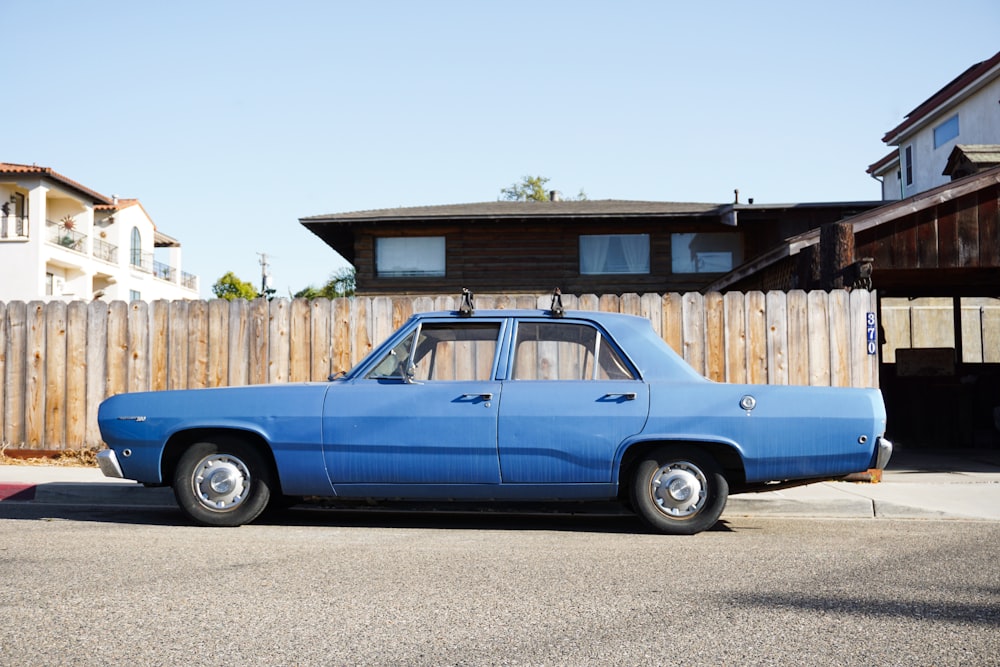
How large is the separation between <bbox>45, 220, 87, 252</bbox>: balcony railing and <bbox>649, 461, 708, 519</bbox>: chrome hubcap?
134ft

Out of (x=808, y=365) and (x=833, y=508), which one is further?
(x=808, y=365)

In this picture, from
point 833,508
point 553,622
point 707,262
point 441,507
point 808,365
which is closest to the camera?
point 553,622

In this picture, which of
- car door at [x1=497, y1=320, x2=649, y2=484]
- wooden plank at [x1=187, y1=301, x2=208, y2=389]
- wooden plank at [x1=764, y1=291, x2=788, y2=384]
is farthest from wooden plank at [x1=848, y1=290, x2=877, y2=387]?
wooden plank at [x1=187, y1=301, x2=208, y2=389]

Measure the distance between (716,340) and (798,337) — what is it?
2.77 ft

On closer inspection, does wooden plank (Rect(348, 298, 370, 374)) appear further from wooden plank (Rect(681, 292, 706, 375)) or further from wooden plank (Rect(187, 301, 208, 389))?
wooden plank (Rect(681, 292, 706, 375))

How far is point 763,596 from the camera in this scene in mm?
4934

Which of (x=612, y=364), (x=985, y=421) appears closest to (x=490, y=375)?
(x=612, y=364)

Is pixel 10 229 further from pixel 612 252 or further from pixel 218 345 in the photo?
pixel 218 345

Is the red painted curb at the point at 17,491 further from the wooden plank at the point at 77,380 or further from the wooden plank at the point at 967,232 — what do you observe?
the wooden plank at the point at 967,232

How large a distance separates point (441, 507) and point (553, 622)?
341cm

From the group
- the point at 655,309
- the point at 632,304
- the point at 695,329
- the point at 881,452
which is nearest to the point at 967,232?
the point at 695,329

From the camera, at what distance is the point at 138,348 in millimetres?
11078

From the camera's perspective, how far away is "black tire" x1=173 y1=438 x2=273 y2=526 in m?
7.16

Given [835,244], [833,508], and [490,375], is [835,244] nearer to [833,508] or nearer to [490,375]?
[833,508]
